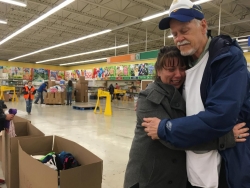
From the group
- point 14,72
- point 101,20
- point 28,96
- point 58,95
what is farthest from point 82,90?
point 14,72

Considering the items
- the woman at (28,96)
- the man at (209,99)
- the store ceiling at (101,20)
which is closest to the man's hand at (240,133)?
the man at (209,99)

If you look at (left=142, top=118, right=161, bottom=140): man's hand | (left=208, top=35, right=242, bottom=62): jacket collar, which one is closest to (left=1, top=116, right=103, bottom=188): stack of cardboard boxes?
(left=142, top=118, right=161, bottom=140): man's hand

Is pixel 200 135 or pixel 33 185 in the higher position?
pixel 200 135

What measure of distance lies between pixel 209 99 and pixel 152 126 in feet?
0.92

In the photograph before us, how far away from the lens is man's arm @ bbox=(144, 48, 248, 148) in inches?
32.5

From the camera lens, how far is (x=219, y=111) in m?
0.82

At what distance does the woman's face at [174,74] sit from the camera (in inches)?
44.0

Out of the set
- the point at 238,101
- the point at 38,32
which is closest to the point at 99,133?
the point at 238,101

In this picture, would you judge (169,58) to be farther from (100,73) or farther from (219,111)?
(100,73)

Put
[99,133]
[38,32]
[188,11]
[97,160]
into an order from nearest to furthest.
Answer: [188,11]
[97,160]
[99,133]
[38,32]

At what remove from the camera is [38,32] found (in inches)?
523

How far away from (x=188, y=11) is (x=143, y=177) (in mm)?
836

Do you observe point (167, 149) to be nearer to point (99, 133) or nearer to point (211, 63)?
point (211, 63)

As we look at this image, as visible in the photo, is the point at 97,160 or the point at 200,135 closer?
the point at 200,135
